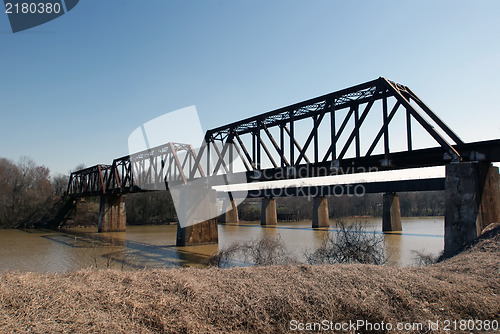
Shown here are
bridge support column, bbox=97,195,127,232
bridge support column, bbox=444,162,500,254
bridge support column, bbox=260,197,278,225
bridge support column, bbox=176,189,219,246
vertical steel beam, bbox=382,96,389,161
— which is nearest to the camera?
bridge support column, bbox=444,162,500,254

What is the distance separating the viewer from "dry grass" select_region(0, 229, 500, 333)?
15.9 feet

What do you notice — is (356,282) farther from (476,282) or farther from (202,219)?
(202,219)

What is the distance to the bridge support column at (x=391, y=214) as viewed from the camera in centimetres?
4619

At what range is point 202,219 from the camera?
92.3 ft

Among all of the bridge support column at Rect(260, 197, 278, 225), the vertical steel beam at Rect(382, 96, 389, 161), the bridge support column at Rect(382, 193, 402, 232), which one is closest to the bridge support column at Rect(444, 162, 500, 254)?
the vertical steel beam at Rect(382, 96, 389, 161)

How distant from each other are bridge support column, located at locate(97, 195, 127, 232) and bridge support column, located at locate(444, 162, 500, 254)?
43876 millimetres

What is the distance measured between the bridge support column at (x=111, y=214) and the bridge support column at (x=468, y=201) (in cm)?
4388

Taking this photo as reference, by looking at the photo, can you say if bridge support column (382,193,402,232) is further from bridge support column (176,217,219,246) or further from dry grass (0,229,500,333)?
dry grass (0,229,500,333)

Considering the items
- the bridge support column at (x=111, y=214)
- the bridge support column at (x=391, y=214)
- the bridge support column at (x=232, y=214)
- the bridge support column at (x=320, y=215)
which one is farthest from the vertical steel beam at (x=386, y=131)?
the bridge support column at (x=232, y=214)

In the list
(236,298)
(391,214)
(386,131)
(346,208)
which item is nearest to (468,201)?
(386,131)

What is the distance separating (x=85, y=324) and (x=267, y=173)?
1624 centimetres

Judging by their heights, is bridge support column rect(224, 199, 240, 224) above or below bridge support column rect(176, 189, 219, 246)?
below

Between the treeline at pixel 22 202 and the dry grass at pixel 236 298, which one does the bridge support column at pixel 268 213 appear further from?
the dry grass at pixel 236 298

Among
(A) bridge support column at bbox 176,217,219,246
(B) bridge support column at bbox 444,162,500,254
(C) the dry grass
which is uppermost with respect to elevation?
(B) bridge support column at bbox 444,162,500,254
